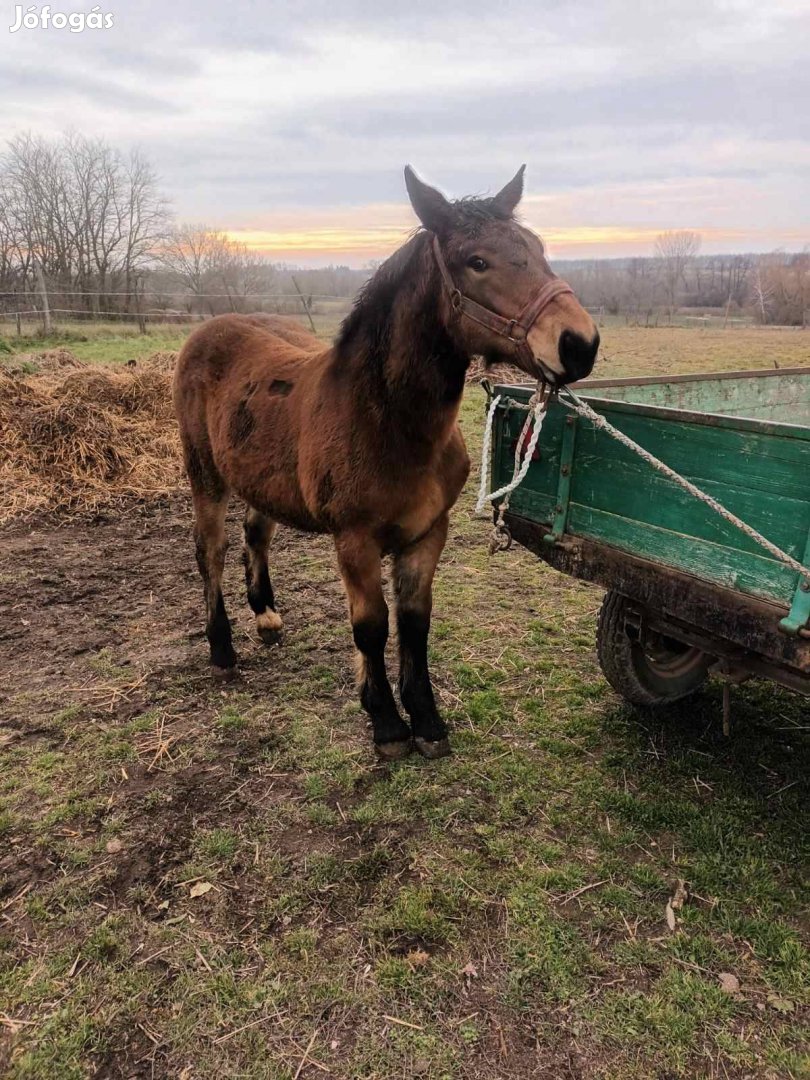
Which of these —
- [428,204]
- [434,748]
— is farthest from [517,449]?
[434,748]

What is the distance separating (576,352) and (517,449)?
0.65m

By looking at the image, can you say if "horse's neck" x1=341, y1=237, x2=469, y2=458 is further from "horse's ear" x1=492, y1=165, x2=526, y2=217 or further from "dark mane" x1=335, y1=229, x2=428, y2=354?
"horse's ear" x1=492, y1=165, x2=526, y2=217

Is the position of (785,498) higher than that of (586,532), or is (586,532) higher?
(785,498)

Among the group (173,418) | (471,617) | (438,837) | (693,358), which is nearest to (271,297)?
(693,358)

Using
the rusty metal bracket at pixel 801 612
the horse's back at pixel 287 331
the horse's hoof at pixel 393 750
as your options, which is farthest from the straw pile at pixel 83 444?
the rusty metal bracket at pixel 801 612

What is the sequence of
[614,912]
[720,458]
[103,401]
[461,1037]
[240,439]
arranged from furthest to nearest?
[103,401]
[240,439]
[614,912]
[720,458]
[461,1037]

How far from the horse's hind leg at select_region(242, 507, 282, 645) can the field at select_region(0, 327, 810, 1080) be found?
6.6 inches

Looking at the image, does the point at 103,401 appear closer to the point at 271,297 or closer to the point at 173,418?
the point at 173,418

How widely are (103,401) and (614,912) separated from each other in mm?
8036

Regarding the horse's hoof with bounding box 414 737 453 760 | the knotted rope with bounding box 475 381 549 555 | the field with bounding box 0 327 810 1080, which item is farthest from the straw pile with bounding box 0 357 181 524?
the knotted rope with bounding box 475 381 549 555

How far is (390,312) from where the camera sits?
2.61m

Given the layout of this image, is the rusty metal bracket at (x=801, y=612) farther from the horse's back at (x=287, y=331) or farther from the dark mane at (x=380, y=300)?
the horse's back at (x=287, y=331)

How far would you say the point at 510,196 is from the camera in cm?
238

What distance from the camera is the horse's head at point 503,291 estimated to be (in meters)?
2.02
